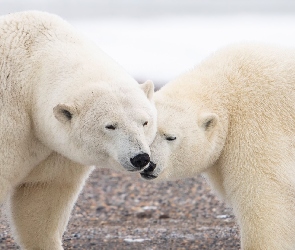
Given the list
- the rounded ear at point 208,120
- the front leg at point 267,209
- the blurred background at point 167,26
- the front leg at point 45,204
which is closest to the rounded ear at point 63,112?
the front leg at point 45,204

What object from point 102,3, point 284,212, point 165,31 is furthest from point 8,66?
point 102,3

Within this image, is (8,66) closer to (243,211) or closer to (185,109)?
(185,109)

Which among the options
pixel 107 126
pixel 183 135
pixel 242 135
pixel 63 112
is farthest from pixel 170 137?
pixel 63 112

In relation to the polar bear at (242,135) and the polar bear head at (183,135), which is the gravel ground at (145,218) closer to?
the polar bear at (242,135)

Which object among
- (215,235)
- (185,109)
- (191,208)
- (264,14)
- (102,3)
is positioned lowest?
(102,3)

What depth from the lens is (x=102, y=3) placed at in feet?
139

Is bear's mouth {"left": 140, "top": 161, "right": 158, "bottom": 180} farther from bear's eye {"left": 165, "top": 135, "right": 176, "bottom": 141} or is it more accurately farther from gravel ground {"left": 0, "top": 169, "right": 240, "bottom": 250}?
gravel ground {"left": 0, "top": 169, "right": 240, "bottom": 250}

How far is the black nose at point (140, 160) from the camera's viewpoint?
586 cm

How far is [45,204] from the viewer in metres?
7.23

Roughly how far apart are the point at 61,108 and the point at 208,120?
1346 mm

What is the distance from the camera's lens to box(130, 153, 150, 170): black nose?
5.86 meters

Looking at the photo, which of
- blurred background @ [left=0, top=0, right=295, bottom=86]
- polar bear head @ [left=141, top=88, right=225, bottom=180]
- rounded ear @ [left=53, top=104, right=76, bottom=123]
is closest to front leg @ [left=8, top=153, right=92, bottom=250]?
polar bear head @ [left=141, top=88, right=225, bottom=180]

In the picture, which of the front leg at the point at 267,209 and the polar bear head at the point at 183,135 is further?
the polar bear head at the point at 183,135

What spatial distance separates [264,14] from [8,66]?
27649 mm
